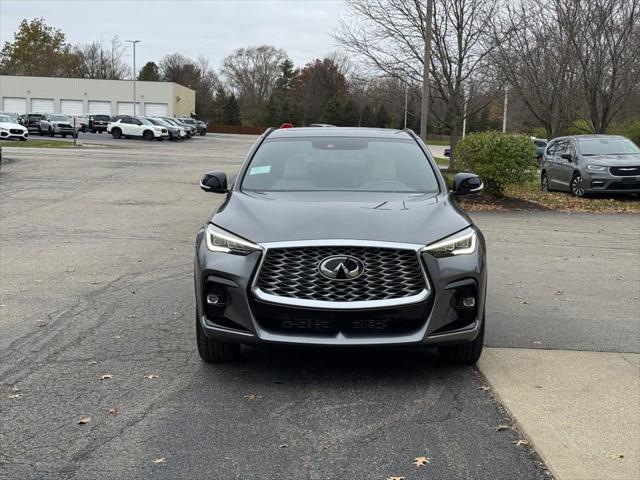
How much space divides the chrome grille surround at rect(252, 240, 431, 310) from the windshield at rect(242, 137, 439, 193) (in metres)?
1.30

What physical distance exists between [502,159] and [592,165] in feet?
9.87

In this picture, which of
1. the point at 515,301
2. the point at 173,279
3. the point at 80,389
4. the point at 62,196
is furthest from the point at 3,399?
the point at 62,196

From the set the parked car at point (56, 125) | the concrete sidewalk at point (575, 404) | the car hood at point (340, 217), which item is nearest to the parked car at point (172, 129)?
the parked car at point (56, 125)

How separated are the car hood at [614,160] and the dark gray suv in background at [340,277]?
1389 cm

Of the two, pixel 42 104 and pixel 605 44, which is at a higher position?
pixel 605 44

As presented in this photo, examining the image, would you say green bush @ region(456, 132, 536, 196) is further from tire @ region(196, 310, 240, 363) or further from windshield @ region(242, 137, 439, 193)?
tire @ region(196, 310, 240, 363)

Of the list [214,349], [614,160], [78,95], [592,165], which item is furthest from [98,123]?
[214,349]

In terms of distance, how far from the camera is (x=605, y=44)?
23406 mm

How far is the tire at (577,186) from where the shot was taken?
17938mm

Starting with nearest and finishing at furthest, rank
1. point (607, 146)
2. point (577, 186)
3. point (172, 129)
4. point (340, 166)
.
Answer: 1. point (340, 166)
2. point (577, 186)
3. point (607, 146)
4. point (172, 129)

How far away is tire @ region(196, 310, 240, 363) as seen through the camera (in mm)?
4906

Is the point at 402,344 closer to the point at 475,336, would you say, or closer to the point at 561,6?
the point at 475,336

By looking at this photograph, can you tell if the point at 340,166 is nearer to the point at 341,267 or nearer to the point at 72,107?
the point at 341,267

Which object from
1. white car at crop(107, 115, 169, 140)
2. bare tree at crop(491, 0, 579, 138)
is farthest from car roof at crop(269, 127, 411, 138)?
white car at crop(107, 115, 169, 140)
